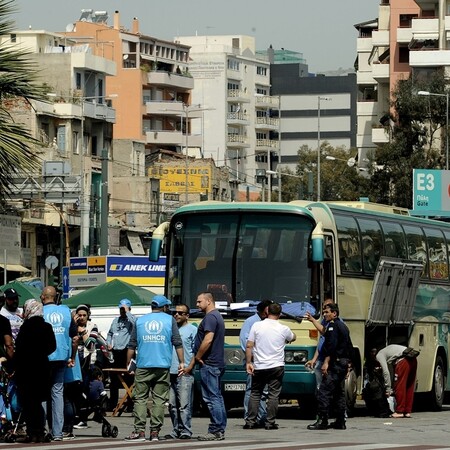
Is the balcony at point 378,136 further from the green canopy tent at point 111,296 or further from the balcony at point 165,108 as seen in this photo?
the green canopy tent at point 111,296

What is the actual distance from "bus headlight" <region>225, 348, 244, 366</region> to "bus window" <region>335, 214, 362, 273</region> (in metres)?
2.27

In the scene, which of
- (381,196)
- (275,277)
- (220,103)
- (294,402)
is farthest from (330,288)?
(220,103)

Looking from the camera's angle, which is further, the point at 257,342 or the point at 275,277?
the point at 275,277

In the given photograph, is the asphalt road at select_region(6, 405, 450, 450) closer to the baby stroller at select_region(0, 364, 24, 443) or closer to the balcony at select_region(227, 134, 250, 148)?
the baby stroller at select_region(0, 364, 24, 443)

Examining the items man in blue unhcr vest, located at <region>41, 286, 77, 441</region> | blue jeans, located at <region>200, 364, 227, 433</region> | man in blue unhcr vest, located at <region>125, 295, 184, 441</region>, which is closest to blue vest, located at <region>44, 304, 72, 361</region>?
man in blue unhcr vest, located at <region>41, 286, 77, 441</region>

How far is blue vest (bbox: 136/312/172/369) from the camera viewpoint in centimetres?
2053

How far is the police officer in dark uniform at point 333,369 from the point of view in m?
24.0

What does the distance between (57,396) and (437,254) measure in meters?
13.3

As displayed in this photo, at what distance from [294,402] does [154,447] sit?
15.2m

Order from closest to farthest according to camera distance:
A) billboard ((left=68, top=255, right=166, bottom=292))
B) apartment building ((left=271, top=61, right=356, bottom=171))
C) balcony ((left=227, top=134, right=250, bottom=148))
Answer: billboard ((left=68, top=255, right=166, bottom=292)), balcony ((left=227, top=134, right=250, bottom=148)), apartment building ((left=271, top=61, right=356, bottom=171))

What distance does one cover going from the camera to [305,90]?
196500 millimetres

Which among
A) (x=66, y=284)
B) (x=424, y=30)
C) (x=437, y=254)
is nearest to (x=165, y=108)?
(x=424, y=30)

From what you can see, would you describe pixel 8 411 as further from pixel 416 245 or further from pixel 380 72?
pixel 380 72

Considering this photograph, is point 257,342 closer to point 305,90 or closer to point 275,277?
point 275,277
